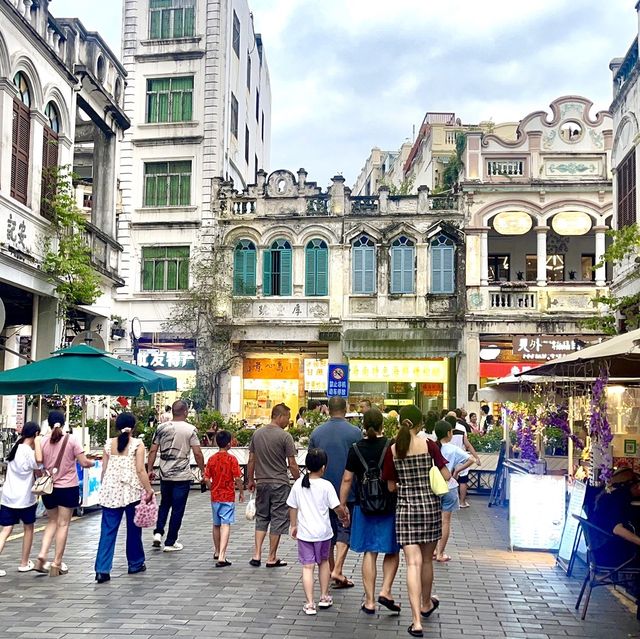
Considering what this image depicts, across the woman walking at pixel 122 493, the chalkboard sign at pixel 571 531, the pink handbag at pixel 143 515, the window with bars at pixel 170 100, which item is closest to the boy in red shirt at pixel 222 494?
the pink handbag at pixel 143 515

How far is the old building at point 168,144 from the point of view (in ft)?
99.6

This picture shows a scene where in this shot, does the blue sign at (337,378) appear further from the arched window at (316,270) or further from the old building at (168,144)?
the old building at (168,144)

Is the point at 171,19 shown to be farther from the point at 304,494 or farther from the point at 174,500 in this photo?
the point at 304,494

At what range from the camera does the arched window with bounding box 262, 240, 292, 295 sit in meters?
29.7

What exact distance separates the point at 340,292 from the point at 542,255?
700 cm

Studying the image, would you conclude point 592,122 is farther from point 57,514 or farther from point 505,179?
point 57,514

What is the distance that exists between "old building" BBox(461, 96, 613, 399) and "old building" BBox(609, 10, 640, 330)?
28.3 feet

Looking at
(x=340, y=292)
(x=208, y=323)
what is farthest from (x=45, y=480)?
(x=340, y=292)

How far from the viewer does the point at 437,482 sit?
23.5 feet

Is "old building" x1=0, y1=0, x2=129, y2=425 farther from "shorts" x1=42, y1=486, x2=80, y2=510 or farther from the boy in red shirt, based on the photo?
the boy in red shirt

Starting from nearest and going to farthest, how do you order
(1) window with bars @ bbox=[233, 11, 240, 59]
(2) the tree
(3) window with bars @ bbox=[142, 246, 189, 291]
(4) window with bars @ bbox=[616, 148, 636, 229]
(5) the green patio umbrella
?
1. (5) the green patio umbrella
2. (4) window with bars @ bbox=[616, 148, 636, 229]
3. (2) the tree
4. (3) window with bars @ bbox=[142, 246, 189, 291]
5. (1) window with bars @ bbox=[233, 11, 240, 59]

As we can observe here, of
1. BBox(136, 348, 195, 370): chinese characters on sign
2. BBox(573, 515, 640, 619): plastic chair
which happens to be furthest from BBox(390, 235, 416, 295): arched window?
BBox(573, 515, 640, 619): plastic chair

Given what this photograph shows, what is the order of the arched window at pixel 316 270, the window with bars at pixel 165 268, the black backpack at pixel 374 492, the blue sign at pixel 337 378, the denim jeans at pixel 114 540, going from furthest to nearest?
the window with bars at pixel 165 268
the arched window at pixel 316 270
the blue sign at pixel 337 378
the denim jeans at pixel 114 540
the black backpack at pixel 374 492

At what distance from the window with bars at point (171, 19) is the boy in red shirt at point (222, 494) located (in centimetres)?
2484
